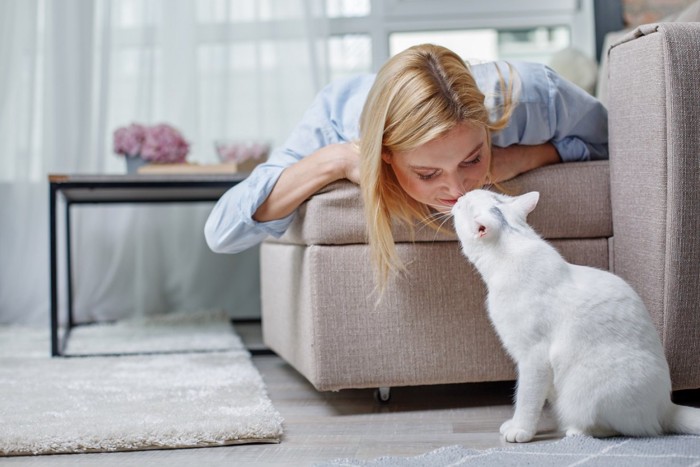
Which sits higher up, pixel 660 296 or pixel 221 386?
pixel 660 296

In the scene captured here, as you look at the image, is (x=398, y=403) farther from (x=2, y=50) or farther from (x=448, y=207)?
(x=2, y=50)

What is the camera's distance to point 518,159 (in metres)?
1.52

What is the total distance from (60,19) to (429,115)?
198 cm

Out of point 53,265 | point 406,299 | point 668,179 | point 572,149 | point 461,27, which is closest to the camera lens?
point 668,179

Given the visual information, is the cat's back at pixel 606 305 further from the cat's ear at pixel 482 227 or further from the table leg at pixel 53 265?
the table leg at pixel 53 265

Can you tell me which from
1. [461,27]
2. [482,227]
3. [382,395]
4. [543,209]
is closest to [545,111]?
[543,209]

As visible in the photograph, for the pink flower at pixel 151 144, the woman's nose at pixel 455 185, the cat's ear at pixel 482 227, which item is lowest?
the cat's ear at pixel 482 227

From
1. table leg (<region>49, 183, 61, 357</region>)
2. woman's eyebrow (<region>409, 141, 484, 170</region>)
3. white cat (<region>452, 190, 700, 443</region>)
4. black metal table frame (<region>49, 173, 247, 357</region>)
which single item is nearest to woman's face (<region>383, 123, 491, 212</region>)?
woman's eyebrow (<region>409, 141, 484, 170</region>)

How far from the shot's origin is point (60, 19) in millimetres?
2861

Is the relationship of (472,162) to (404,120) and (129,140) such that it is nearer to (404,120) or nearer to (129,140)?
(404,120)

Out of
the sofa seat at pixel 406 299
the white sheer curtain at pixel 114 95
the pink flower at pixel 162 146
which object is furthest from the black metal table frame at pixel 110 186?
the sofa seat at pixel 406 299

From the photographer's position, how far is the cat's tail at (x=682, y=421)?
3.89 feet

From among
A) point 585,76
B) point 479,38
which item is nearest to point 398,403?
point 585,76

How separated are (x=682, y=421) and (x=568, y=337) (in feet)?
0.68
